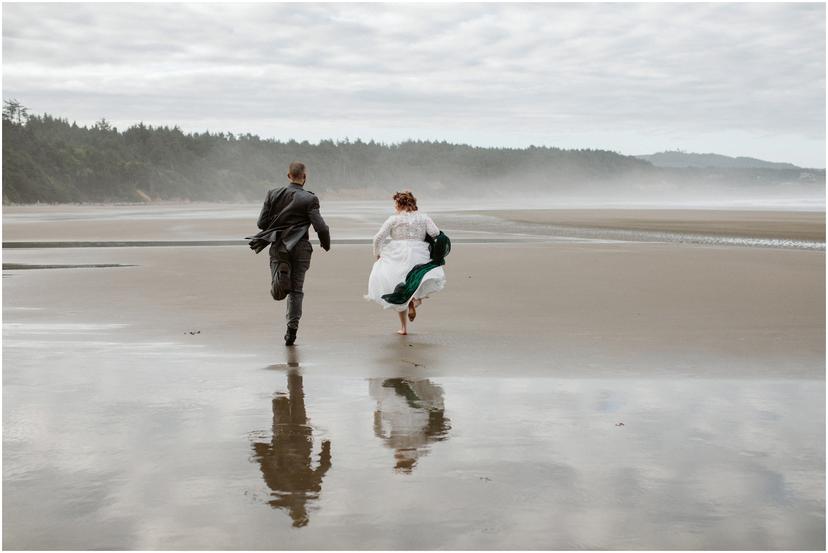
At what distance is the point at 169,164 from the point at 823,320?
148690 mm

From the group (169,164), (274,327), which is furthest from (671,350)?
(169,164)

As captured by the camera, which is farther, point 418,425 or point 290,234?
point 290,234

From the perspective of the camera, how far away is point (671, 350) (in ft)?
30.8

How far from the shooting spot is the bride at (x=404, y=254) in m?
10.9

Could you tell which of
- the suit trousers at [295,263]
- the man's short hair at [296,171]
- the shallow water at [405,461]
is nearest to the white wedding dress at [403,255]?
the suit trousers at [295,263]

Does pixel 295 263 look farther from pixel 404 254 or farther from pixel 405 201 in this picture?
pixel 405 201

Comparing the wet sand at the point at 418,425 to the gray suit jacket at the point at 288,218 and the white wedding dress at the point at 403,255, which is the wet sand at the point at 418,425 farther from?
the gray suit jacket at the point at 288,218

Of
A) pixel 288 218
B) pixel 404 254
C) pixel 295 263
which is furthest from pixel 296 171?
pixel 404 254

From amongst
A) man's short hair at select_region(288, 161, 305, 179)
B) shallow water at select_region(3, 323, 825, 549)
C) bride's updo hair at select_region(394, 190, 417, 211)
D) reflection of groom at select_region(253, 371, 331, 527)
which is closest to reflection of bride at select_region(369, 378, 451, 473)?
shallow water at select_region(3, 323, 825, 549)

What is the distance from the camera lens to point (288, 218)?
9930 millimetres

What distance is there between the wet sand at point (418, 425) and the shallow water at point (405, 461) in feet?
0.06

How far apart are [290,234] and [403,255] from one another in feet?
5.10

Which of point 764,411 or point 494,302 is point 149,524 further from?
point 494,302

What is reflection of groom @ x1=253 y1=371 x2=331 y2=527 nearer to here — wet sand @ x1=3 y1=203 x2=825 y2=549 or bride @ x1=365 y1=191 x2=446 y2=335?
wet sand @ x1=3 y1=203 x2=825 y2=549
